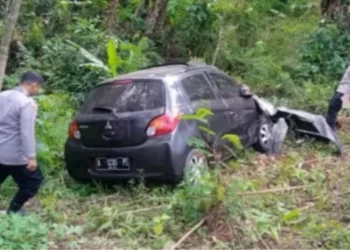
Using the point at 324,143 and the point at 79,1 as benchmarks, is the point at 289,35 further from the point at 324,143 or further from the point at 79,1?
the point at 324,143

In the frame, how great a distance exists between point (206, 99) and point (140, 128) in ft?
4.53

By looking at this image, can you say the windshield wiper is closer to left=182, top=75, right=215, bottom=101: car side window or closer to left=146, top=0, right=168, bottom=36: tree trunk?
left=182, top=75, right=215, bottom=101: car side window

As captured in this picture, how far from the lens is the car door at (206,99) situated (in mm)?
9102

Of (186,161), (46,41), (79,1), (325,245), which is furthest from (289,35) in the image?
(325,245)

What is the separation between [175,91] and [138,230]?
219 centimetres

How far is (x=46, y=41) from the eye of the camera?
15625mm

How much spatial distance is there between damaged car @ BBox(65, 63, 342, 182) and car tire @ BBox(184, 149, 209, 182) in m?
0.01

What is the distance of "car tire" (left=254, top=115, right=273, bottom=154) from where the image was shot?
10.6 m

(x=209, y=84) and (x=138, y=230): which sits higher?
(x=209, y=84)

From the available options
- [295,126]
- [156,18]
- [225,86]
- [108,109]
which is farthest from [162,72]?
[156,18]

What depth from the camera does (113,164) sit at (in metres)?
8.52

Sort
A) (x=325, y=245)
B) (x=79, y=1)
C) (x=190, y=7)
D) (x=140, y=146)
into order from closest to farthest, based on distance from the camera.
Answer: (x=325, y=245) → (x=140, y=146) → (x=190, y=7) → (x=79, y=1)

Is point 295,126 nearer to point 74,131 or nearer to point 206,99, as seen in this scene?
point 206,99

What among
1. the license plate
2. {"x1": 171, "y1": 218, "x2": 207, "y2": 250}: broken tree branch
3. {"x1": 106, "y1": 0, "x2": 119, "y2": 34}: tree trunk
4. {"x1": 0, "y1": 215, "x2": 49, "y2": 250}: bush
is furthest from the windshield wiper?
{"x1": 106, "y1": 0, "x2": 119, "y2": 34}: tree trunk
